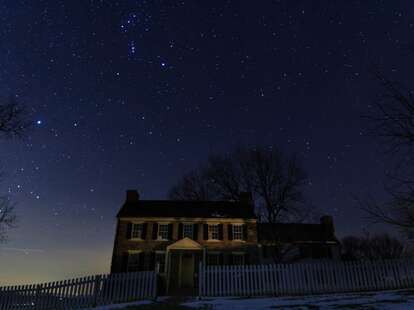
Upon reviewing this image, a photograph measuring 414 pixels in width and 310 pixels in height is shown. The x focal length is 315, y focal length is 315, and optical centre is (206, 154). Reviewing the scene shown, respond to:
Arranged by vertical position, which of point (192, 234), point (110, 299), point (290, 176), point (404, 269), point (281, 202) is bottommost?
point (110, 299)

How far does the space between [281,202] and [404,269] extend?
1540 cm

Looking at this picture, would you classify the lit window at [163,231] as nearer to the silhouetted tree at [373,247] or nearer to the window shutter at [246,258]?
the window shutter at [246,258]

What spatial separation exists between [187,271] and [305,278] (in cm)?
1257

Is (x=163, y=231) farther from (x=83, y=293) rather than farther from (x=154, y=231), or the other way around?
(x=83, y=293)

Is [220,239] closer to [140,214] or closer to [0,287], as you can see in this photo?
[140,214]

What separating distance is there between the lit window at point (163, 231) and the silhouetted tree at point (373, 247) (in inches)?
2030

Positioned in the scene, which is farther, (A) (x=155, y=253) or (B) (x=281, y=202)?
(B) (x=281, y=202)

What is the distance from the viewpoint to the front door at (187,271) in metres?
24.4

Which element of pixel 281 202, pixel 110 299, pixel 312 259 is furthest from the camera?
pixel 312 259

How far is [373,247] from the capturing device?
2685 inches

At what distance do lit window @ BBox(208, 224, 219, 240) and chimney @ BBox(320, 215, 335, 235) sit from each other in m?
15.2

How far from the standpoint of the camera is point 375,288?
13.9m

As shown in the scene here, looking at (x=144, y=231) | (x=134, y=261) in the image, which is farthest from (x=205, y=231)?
(x=134, y=261)

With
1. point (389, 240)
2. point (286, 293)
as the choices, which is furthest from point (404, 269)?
point (389, 240)
